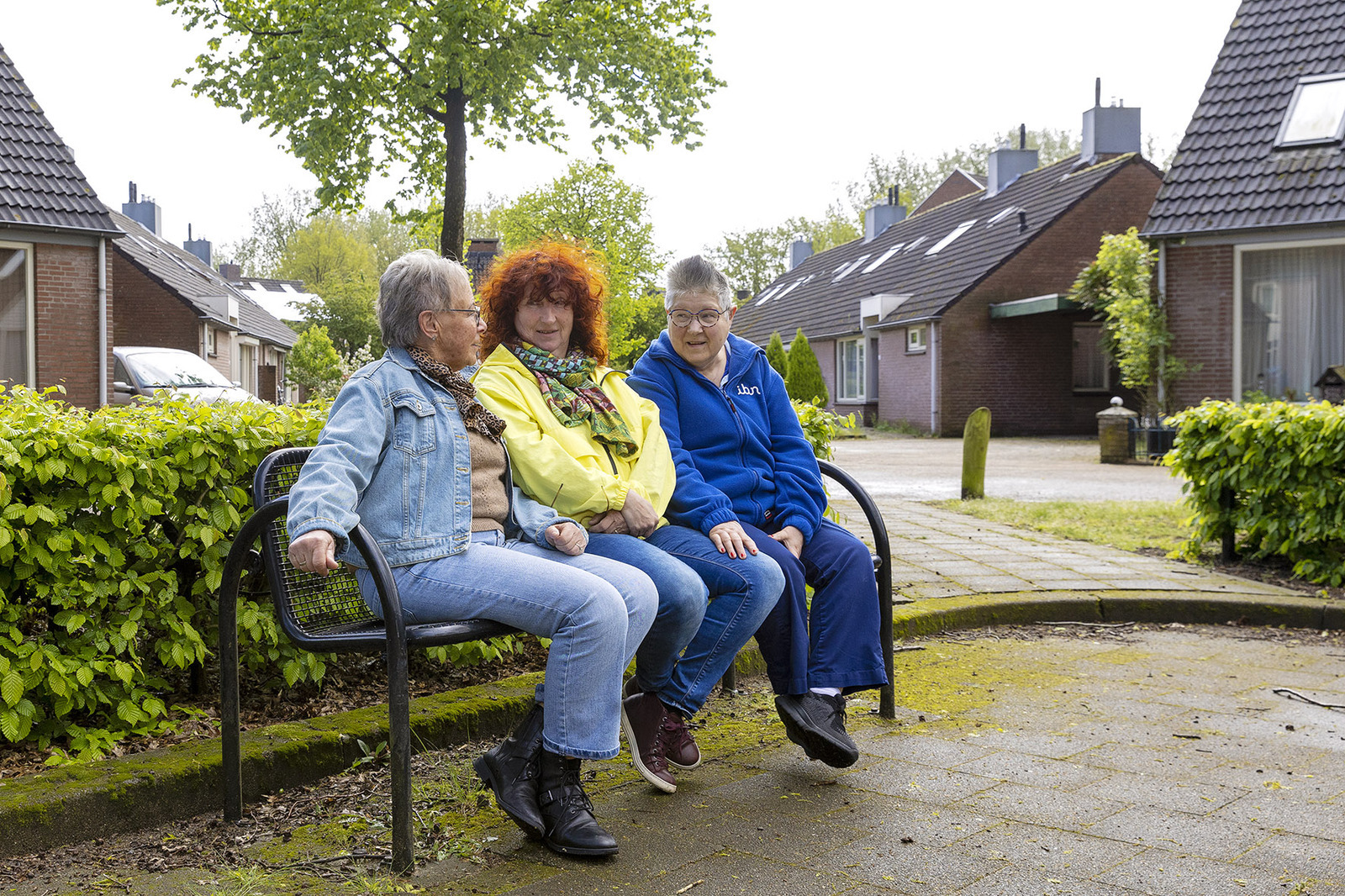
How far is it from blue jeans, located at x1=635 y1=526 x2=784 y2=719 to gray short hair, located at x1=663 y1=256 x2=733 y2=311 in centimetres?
85

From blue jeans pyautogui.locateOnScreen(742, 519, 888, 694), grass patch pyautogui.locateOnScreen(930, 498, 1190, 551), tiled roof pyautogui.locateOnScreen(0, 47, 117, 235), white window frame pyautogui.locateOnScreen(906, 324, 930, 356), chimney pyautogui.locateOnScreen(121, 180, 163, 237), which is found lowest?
grass patch pyautogui.locateOnScreen(930, 498, 1190, 551)

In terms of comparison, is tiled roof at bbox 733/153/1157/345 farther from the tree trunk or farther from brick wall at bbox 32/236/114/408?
the tree trunk

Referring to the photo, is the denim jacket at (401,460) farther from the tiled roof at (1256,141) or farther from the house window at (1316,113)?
the house window at (1316,113)

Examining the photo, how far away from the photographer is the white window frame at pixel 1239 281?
609 inches

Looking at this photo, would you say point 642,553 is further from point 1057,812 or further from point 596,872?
point 1057,812

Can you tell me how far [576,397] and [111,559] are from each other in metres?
1.38

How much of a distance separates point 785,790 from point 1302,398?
51.8ft

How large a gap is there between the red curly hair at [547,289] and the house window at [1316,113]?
1486 centimetres

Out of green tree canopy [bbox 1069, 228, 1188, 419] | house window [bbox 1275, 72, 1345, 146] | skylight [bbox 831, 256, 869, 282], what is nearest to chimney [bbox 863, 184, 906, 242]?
skylight [bbox 831, 256, 869, 282]

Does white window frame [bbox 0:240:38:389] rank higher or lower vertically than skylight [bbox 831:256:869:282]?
lower

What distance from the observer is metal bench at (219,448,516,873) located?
2.65 m

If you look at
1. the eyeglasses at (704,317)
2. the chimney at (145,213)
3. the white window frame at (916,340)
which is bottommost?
the eyeglasses at (704,317)

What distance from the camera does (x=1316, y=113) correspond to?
15328 millimetres

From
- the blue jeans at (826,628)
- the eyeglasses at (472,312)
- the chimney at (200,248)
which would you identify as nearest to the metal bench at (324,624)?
the eyeglasses at (472,312)
